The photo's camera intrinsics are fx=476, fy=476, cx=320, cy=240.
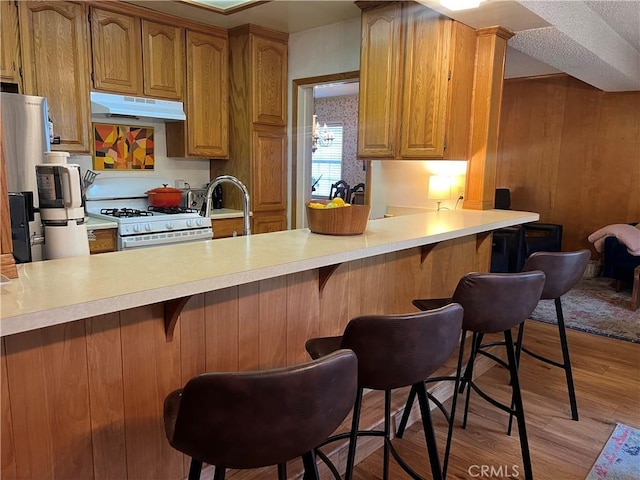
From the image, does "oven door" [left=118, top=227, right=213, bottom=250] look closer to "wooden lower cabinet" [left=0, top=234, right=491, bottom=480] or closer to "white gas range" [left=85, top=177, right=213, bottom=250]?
"white gas range" [left=85, top=177, right=213, bottom=250]

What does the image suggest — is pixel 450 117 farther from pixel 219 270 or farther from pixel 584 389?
pixel 219 270

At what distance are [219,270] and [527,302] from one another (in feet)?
4.19

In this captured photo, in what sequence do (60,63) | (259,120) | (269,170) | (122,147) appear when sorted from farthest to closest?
(269,170), (259,120), (122,147), (60,63)

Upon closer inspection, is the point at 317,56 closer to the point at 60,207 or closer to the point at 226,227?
the point at 226,227

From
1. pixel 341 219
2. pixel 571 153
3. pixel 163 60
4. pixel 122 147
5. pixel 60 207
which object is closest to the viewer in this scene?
pixel 60 207

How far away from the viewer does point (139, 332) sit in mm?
1460

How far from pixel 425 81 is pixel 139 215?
2.34m

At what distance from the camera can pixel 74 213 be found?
4.92 ft

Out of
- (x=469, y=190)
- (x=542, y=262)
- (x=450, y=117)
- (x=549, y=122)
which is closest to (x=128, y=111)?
(x=450, y=117)

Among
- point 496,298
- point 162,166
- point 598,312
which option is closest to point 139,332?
point 496,298

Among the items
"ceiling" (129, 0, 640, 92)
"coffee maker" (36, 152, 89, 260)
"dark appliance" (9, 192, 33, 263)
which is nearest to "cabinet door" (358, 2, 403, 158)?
"ceiling" (129, 0, 640, 92)

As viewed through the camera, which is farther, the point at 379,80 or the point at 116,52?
the point at 116,52

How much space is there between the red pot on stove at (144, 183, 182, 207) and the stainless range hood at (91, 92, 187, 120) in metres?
0.61

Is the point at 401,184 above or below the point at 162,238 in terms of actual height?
above
